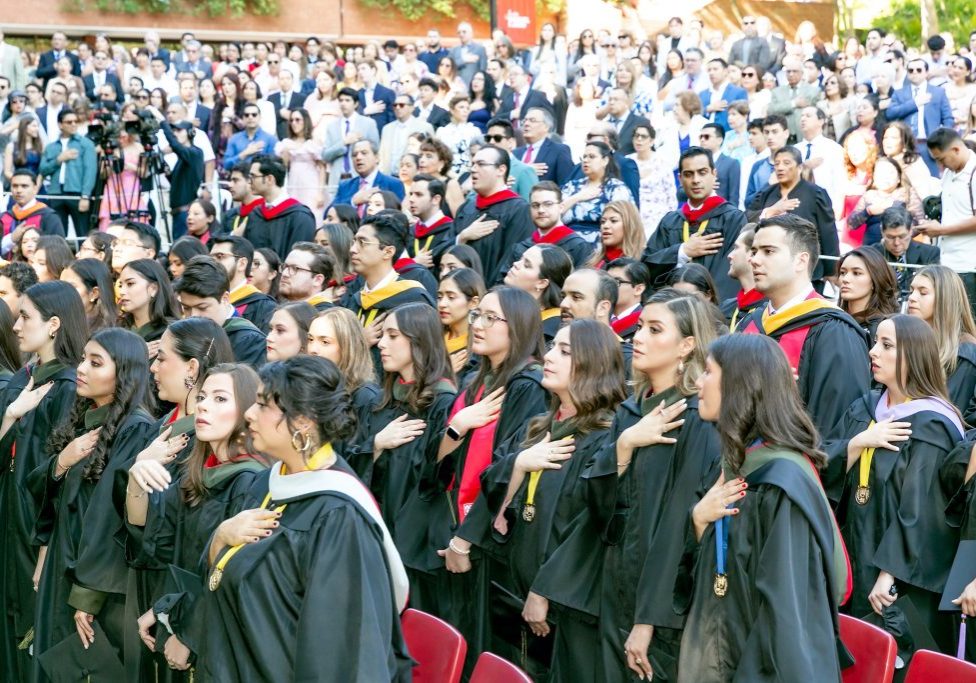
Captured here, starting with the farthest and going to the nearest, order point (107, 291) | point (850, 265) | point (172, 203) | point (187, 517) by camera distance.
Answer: point (172, 203)
point (107, 291)
point (850, 265)
point (187, 517)

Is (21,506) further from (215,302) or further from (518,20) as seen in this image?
(518,20)

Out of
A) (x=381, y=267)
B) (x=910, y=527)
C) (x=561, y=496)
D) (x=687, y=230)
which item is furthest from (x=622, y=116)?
(x=561, y=496)

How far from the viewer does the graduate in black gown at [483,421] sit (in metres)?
5.82

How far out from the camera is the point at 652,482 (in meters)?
4.73

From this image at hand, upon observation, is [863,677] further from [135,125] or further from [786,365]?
[135,125]

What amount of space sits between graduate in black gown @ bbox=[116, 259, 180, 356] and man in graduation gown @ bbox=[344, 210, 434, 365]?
1255mm

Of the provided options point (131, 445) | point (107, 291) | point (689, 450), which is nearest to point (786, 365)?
point (689, 450)

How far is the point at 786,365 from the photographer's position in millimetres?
4000

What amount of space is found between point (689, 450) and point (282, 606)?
154cm

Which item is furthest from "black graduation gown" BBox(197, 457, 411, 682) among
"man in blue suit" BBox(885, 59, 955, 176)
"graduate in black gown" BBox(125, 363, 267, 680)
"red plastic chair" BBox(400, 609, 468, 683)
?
"man in blue suit" BBox(885, 59, 955, 176)

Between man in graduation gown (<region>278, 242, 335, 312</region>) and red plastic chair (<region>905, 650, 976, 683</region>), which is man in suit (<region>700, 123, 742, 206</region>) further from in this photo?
red plastic chair (<region>905, 650, 976, 683</region>)

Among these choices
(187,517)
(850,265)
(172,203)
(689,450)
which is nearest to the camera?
(689,450)

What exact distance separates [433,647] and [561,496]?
1201mm

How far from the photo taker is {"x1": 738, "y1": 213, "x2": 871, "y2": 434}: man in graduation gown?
5965mm
